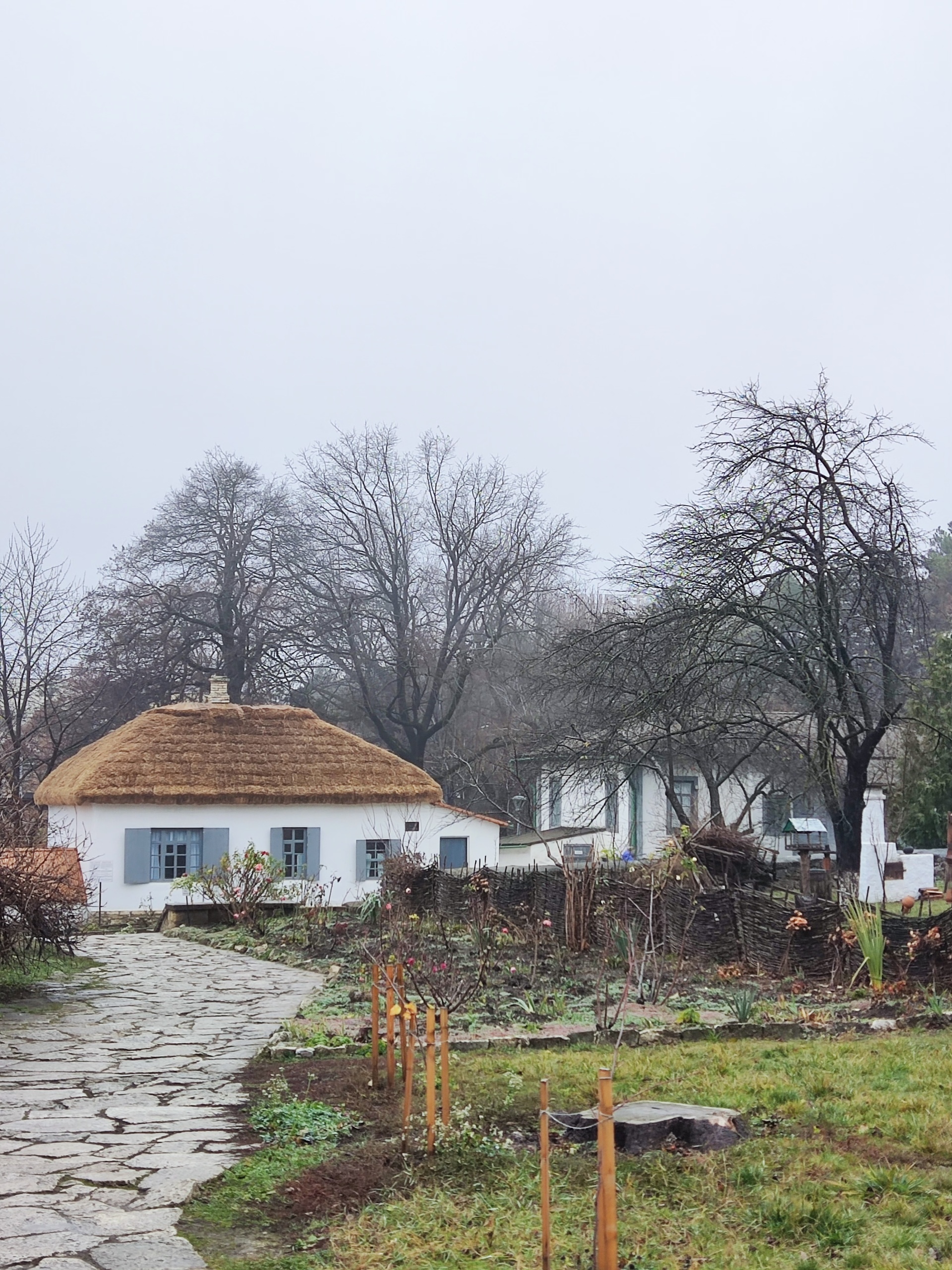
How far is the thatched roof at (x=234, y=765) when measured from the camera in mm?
21719

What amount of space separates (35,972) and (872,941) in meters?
7.46

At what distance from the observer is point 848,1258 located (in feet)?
12.2

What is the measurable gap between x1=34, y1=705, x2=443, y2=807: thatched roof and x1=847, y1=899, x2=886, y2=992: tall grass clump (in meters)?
14.4

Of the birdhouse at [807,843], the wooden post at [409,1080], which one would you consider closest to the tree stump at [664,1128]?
the wooden post at [409,1080]

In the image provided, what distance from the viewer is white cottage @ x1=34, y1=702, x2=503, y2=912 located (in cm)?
2138

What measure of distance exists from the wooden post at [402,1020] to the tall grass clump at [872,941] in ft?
12.5

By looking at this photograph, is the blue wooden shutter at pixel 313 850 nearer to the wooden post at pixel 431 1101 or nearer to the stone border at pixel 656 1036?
the stone border at pixel 656 1036

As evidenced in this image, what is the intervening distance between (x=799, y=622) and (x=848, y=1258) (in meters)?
11.6

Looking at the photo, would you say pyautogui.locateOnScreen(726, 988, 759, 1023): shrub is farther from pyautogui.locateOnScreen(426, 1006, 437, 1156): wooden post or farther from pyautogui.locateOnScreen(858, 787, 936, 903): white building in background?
pyautogui.locateOnScreen(858, 787, 936, 903): white building in background

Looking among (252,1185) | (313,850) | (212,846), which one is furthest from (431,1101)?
(313,850)

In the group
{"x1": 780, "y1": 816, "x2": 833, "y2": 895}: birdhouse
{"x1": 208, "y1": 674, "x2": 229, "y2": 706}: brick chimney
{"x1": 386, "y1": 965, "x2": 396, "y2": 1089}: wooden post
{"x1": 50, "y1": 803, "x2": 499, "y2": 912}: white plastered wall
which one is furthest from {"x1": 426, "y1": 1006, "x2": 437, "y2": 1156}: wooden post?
{"x1": 208, "y1": 674, "x2": 229, "y2": 706}: brick chimney

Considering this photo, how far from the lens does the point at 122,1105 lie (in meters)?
6.32

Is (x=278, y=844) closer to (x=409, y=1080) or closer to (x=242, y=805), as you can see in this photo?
(x=242, y=805)

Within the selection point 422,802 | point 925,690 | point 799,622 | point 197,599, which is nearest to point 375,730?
point 197,599
